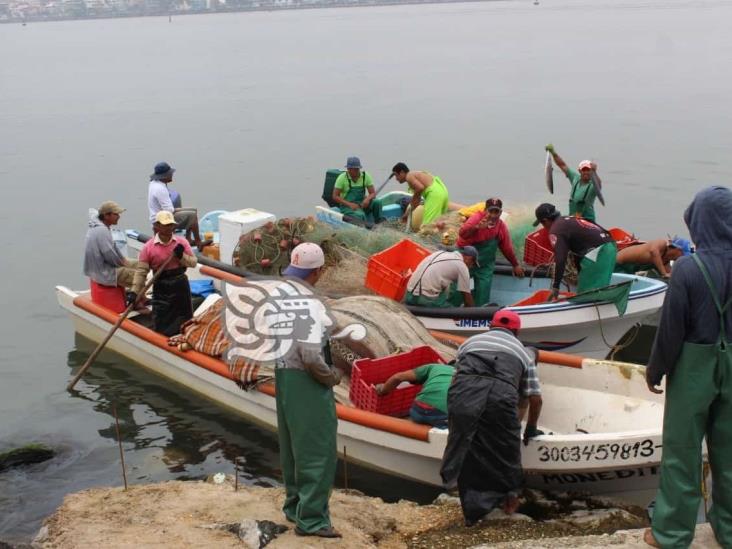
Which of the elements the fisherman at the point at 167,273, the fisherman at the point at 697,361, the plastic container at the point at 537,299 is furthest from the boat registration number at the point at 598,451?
the fisherman at the point at 167,273

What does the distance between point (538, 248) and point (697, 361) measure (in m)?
7.09

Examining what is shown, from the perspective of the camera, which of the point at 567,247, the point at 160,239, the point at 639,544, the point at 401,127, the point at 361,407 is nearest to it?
the point at 639,544

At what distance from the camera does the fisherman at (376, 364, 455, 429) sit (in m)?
7.74

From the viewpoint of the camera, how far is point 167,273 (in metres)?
9.95

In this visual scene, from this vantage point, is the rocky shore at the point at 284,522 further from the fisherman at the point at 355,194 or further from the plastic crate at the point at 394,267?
the fisherman at the point at 355,194

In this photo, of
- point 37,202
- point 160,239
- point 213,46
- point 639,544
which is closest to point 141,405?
point 160,239

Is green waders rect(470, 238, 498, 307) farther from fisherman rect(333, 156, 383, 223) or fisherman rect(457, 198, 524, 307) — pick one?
fisherman rect(333, 156, 383, 223)

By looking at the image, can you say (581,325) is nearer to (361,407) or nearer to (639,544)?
(361,407)

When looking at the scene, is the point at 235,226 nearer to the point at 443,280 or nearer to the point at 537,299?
the point at 443,280

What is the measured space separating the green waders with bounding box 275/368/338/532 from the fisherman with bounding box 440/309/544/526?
1.10 m

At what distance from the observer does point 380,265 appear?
11047 mm

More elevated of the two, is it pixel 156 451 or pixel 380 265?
pixel 380 265

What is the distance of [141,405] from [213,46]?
7866 cm

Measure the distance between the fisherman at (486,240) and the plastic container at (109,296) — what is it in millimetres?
4077
